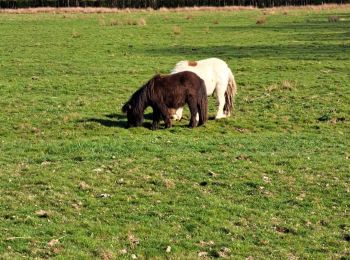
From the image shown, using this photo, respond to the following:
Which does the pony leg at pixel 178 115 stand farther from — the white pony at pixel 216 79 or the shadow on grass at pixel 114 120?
the shadow on grass at pixel 114 120

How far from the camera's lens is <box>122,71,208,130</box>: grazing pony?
558 inches

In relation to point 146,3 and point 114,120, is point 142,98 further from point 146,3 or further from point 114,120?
point 146,3

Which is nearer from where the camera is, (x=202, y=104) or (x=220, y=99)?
(x=202, y=104)

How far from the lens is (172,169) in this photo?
36.1ft

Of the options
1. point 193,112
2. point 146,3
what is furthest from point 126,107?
point 146,3

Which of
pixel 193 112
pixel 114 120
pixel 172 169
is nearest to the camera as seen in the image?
pixel 172 169

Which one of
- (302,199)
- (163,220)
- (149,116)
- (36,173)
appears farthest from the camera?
(149,116)

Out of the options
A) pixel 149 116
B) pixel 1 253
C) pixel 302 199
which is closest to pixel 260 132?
pixel 149 116

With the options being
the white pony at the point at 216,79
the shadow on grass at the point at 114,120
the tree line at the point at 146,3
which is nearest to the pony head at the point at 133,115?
the shadow on grass at the point at 114,120

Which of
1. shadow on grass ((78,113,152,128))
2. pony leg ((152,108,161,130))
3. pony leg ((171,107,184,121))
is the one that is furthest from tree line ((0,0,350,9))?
pony leg ((152,108,161,130))

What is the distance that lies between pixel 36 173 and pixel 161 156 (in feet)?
8.44

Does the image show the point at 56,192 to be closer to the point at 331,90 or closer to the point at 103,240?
the point at 103,240

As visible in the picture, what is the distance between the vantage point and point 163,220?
851cm

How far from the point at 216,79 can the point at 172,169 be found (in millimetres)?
4945
